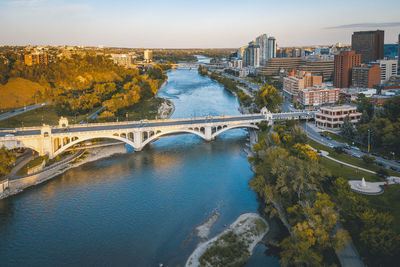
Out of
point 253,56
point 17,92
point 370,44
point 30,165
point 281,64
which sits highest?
point 253,56

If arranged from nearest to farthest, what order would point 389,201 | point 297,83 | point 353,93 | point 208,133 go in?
point 389,201, point 208,133, point 353,93, point 297,83

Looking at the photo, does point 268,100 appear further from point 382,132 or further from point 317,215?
point 317,215

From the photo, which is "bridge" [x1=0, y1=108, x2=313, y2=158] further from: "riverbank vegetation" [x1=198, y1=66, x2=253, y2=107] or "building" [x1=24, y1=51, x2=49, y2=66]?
"building" [x1=24, y1=51, x2=49, y2=66]

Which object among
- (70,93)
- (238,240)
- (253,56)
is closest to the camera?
(238,240)

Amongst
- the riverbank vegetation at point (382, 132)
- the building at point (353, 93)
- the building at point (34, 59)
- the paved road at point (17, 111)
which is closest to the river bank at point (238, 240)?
the riverbank vegetation at point (382, 132)

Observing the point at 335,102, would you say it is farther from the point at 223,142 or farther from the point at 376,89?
the point at 223,142

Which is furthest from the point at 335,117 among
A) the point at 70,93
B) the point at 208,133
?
the point at 70,93

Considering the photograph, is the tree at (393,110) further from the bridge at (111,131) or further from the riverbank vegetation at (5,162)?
the riverbank vegetation at (5,162)
